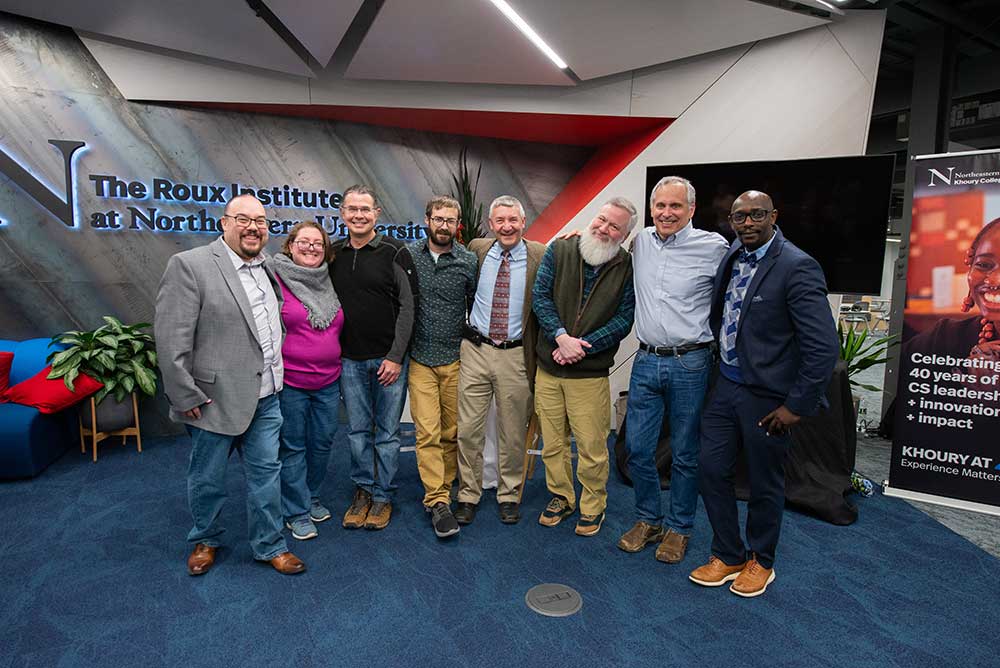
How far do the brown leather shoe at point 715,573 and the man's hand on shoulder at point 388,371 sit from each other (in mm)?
1738

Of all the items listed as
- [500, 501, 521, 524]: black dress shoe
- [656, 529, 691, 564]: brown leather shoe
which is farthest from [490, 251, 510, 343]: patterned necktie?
[656, 529, 691, 564]: brown leather shoe

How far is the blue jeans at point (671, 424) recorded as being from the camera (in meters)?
2.66

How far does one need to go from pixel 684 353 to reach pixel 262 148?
4.09 metres

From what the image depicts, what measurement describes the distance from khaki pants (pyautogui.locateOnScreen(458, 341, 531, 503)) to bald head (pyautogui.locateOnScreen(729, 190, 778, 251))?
4.09 feet

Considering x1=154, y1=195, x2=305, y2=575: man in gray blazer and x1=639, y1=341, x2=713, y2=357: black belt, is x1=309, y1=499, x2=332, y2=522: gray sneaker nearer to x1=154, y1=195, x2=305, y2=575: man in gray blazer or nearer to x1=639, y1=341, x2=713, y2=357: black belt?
x1=154, y1=195, x2=305, y2=575: man in gray blazer

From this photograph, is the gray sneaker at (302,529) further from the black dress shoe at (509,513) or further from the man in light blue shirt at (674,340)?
the man in light blue shirt at (674,340)

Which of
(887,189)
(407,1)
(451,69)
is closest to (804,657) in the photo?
(887,189)

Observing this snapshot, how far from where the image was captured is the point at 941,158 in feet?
11.6

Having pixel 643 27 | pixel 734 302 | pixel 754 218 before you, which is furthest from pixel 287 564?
pixel 643 27

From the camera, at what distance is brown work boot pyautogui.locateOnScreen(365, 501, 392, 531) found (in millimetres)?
3021

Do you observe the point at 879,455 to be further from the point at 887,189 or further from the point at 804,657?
the point at 804,657

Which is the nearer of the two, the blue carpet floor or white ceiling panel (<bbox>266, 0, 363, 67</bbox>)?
the blue carpet floor

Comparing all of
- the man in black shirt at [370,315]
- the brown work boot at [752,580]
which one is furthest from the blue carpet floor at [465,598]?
the man in black shirt at [370,315]

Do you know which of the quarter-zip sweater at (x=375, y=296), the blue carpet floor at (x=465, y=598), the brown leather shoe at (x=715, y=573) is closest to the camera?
the blue carpet floor at (x=465, y=598)
